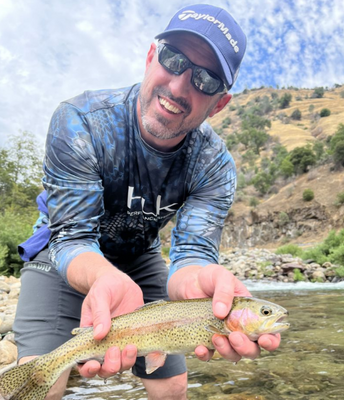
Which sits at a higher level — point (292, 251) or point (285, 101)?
point (285, 101)

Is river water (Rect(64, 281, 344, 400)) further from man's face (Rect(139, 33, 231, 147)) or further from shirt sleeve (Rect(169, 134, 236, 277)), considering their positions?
man's face (Rect(139, 33, 231, 147))

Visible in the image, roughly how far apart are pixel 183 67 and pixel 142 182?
0.97 m

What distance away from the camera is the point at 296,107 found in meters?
98.0

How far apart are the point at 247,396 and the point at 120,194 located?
235cm

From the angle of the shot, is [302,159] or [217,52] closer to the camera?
[217,52]

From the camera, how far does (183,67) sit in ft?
10.1

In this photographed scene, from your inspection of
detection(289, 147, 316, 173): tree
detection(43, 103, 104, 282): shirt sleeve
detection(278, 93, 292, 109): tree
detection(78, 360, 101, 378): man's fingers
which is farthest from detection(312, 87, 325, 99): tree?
detection(78, 360, 101, 378): man's fingers

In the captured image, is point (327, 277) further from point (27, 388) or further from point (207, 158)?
point (27, 388)

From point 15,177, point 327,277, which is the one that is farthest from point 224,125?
point 327,277

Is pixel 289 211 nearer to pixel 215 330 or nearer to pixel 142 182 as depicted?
pixel 142 182

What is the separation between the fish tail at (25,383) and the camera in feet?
7.84

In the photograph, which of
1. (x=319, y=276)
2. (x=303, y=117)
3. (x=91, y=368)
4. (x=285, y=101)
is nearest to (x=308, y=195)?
(x=319, y=276)

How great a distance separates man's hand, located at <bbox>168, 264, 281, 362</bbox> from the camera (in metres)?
2.34

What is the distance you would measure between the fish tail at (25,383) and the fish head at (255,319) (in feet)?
3.88
